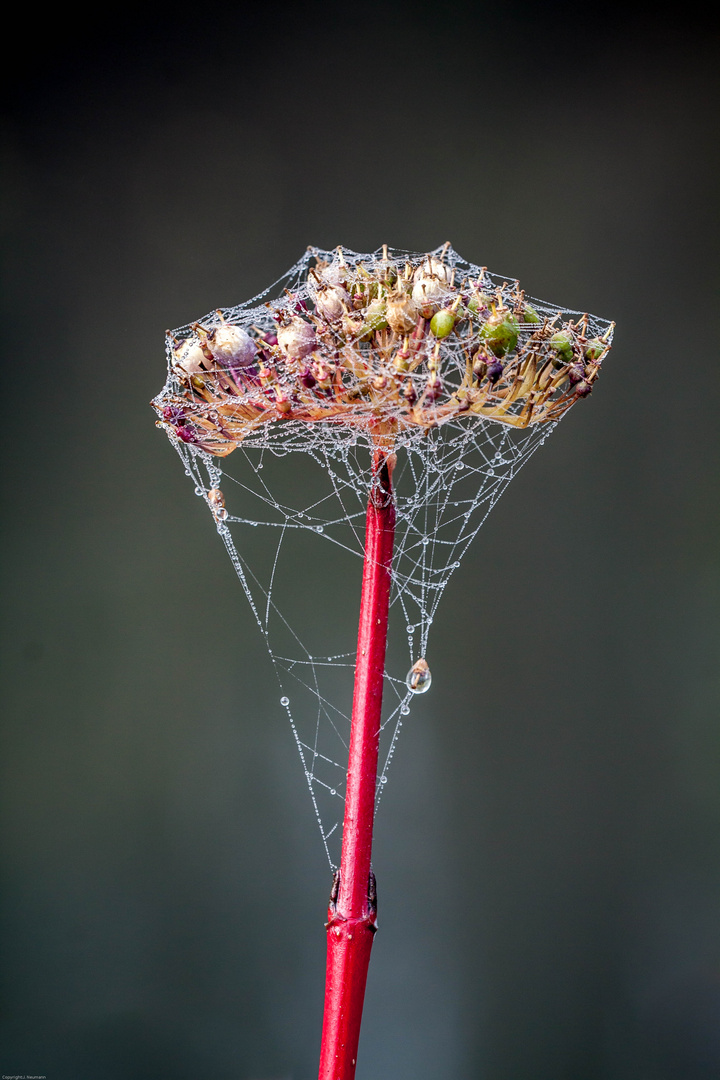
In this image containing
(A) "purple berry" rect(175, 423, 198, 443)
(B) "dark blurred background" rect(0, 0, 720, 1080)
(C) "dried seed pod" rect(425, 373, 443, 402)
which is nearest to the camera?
(C) "dried seed pod" rect(425, 373, 443, 402)

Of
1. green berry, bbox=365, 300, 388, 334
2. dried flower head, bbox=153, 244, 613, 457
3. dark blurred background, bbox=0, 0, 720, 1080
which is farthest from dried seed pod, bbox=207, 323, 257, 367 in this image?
dark blurred background, bbox=0, 0, 720, 1080

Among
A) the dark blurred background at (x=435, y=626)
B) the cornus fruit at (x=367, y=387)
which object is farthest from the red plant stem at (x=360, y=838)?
the dark blurred background at (x=435, y=626)

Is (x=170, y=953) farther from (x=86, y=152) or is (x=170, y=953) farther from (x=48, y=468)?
(x=86, y=152)

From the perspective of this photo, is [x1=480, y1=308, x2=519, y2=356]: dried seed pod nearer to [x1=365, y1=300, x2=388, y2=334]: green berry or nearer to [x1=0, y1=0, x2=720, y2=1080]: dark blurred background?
[x1=365, y1=300, x2=388, y2=334]: green berry

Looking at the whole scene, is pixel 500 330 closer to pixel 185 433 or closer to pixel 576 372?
pixel 576 372

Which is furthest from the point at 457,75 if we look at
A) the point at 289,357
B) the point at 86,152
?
the point at 289,357

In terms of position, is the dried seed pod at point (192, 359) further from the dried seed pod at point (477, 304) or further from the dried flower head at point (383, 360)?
the dried seed pod at point (477, 304)

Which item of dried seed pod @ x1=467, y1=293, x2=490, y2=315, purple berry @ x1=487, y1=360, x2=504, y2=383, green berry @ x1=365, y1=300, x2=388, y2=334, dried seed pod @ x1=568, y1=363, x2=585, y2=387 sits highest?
dried seed pod @ x1=467, y1=293, x2=490, y2=315
